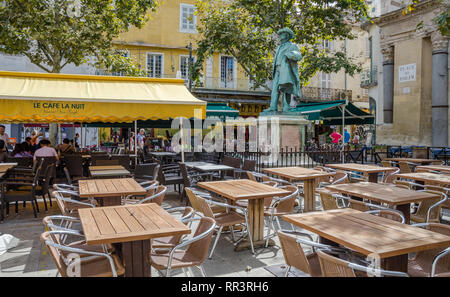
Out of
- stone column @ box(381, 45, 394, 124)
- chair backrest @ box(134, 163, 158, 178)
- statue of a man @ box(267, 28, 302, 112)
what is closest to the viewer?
chair backrest @ box(134, 163, 158, 178)

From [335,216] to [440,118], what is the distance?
Answer: 41.5ft

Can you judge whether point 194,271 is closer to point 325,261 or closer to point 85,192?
point 85,192

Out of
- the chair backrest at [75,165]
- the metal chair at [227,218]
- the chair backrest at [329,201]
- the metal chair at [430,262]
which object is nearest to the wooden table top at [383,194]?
the chair backrest at [329,201]

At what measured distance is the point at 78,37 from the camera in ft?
36.9

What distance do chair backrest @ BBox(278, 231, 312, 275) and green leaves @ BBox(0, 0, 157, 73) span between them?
10473 millimetres

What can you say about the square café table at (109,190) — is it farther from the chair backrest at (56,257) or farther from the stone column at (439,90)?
the stone column at (439,90)

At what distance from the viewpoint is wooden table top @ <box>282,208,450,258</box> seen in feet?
7.93

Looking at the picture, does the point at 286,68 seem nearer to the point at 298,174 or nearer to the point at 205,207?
the point at 298,174

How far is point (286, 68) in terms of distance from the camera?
→ 10516 mm

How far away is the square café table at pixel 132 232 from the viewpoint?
2600 mm

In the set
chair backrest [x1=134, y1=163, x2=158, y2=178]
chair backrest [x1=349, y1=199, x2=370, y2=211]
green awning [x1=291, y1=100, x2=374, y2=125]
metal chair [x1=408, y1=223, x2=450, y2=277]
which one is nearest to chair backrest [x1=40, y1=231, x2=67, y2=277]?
metal chair [x1=408, y1=223, x2=450, y2=277]

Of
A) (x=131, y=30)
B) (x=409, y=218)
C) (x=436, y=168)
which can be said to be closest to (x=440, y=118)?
(x=436, y=168)

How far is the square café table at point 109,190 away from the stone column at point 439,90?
12631 mm

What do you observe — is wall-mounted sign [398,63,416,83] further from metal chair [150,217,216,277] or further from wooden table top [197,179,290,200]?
metal chair [150,217,216,277]
